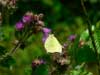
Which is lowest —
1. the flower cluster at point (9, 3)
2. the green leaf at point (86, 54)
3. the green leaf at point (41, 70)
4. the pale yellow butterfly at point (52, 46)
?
the green leaf at point (41, 70)

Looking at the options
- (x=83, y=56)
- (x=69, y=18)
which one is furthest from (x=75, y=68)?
(x=69, y=18)

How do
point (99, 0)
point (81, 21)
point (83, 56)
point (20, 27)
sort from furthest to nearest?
point (99, 0) → point (81, 21) → point (20, 27) → point (83, 56)

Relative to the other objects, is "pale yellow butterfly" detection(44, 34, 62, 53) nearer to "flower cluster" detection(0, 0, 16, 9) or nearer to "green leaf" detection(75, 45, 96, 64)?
"green leaf" detection(75, 45, 96, 64)

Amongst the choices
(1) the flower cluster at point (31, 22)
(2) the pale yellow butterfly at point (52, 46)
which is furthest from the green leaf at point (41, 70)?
(1) the flower cluster at point (31, 22)

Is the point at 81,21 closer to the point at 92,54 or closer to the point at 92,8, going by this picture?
the point at 92,8

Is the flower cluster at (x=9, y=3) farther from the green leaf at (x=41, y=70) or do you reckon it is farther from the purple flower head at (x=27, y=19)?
the green leaf at (x=41, y=70)

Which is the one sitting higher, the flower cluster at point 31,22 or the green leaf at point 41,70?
the flower cluster at point 31,22

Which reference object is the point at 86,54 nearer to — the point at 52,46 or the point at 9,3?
the point at 52,46

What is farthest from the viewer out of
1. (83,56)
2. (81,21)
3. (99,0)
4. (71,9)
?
(71,9)

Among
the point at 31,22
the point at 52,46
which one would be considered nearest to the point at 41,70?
the point at 52,46
